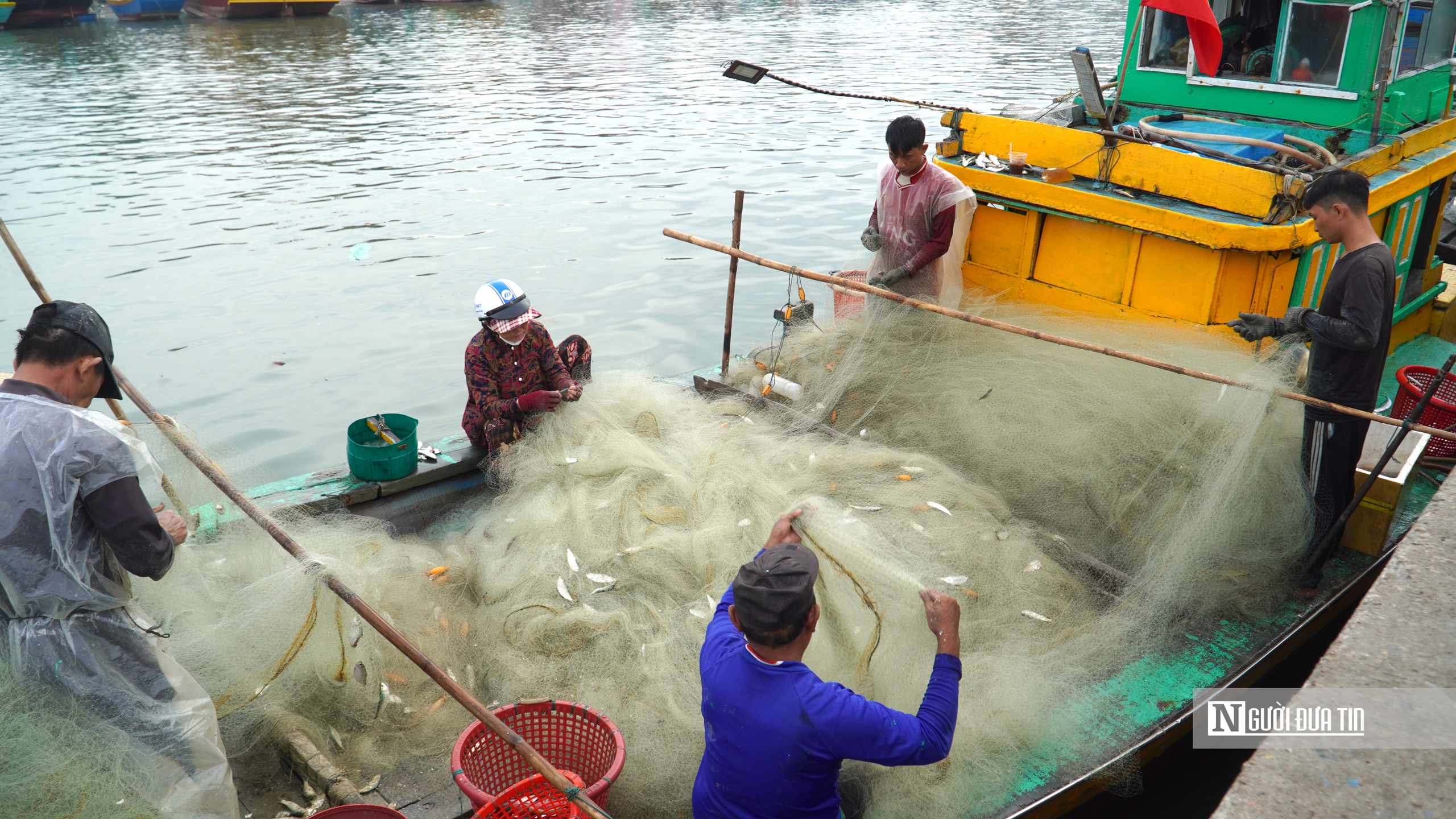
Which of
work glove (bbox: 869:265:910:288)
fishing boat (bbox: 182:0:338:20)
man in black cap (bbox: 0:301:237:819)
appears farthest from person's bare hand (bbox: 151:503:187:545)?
fishing boat (bbox: 182:0:338:20)

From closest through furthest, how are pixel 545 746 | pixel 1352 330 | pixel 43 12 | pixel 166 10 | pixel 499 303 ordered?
pixel 545 746, pixel 1352 330, pixel 499 303, pixel 43 12, pixel 166 10

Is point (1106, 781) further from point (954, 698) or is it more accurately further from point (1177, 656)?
point (954, 698)

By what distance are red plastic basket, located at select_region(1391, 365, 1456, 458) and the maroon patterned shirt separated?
4.98m

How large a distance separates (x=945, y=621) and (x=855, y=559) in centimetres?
74

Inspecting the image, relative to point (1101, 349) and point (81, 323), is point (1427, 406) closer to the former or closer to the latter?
point (1101, 349)

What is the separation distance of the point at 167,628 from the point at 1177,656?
4.09m

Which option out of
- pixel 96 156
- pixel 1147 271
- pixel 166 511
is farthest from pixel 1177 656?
pixel 96 156

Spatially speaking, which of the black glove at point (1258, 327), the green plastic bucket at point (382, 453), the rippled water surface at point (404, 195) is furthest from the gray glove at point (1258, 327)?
the rippled water surface at point (404, 195)

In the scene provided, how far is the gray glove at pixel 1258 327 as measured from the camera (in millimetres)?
4418

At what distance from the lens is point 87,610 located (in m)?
2.84

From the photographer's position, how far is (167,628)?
3.50m

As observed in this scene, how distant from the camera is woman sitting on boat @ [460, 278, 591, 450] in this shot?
518 cm

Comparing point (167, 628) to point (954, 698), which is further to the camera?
point (167, 628)

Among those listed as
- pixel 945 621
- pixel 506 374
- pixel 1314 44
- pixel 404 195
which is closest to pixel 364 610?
pixel 945 621
